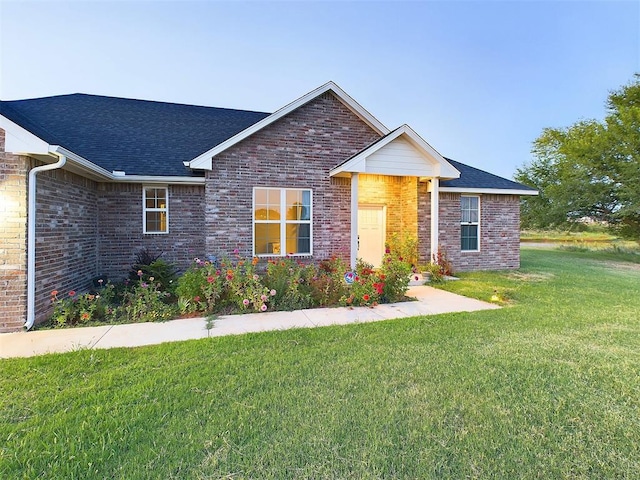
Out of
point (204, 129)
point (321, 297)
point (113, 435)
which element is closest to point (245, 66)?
point (204, 129)

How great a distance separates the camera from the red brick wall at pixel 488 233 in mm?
10859

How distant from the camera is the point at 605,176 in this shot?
64.5ft

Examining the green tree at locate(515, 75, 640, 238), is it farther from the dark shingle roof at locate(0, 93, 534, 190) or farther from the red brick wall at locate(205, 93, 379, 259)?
the red brick wall at locate(205, 93, 379, 259)

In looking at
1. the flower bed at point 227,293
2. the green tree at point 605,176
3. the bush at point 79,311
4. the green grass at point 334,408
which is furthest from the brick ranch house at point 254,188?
the green tree at point 605,176

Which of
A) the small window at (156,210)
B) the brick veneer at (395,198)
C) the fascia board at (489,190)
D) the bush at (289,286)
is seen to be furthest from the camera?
the fascia board at (489,190)

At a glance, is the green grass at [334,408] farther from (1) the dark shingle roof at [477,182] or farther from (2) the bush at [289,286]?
(1) the dark shingle roof at [477,182]

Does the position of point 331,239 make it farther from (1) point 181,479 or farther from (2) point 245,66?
(2) point 245,66

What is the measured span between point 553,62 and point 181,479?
25333 millimetres

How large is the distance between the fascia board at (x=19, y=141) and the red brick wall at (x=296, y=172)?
3.67 metres

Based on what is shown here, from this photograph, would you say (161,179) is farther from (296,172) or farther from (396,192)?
(396,192)

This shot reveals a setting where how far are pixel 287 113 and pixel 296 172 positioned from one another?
1.66 metres

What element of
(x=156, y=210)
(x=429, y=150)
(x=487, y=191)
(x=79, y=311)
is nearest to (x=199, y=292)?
(x=79, y=311)

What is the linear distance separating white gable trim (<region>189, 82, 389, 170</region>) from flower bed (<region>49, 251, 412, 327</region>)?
2.79m

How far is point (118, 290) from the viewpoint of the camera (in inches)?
298
